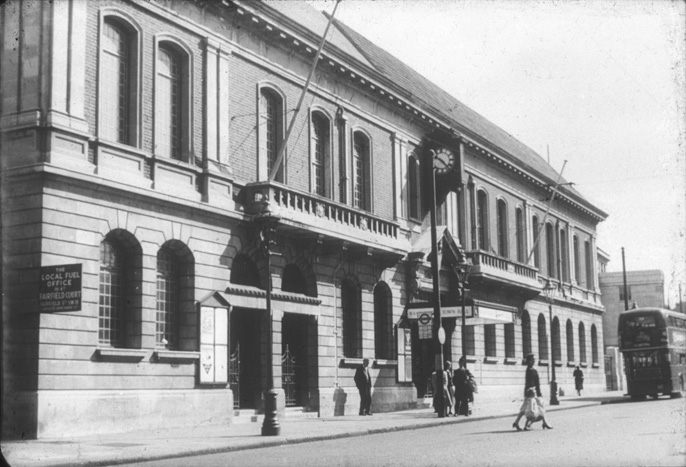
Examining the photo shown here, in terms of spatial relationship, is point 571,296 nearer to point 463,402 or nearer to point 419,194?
point 419,194

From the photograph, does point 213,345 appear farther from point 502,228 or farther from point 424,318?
point 502,228

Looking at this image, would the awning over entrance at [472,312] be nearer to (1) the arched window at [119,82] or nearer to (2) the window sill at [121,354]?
(2) the window sill at [121,354]

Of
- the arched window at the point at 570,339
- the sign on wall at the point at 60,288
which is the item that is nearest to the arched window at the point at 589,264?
the arched window at the point at 570,339

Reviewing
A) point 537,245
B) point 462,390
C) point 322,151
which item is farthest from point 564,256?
point 322,151

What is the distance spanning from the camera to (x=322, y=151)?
31.9 metres

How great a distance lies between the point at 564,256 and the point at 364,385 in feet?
101

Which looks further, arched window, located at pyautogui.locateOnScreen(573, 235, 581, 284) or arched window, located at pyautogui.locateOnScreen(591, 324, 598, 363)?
arched window, located at pyautogui.locateOnScreen(591, 324, 598, 363)

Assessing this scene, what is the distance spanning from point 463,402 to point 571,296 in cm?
2905

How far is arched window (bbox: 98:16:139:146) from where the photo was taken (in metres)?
22.2

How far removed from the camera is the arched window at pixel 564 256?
187 feet

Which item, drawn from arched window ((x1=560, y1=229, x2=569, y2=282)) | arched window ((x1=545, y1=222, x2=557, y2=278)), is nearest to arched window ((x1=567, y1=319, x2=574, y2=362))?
arched window ((x1=560, y1=229, x2=569, y2=282))

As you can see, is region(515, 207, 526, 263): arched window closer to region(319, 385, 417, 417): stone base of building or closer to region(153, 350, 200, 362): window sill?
region(319, 385, 417, 417): stone base of building

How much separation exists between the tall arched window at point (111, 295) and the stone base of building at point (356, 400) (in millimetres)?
9124

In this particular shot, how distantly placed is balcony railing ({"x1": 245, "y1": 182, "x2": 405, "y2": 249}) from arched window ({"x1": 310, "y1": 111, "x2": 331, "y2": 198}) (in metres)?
1.61
